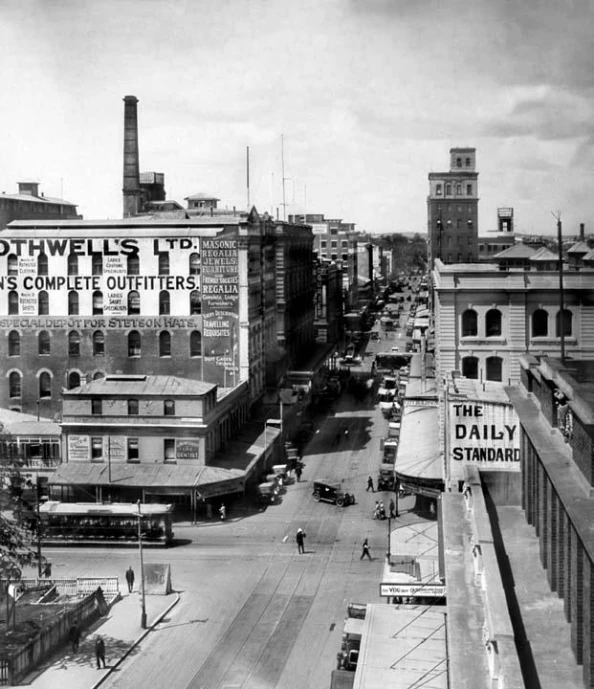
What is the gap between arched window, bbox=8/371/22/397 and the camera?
229 ft

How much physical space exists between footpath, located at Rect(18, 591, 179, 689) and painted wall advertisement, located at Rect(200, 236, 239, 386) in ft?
89.5

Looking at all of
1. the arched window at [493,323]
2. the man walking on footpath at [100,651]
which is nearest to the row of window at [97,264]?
the arched window at [493,323]

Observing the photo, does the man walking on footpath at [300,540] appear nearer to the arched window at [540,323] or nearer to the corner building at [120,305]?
the arched window at [540,323]

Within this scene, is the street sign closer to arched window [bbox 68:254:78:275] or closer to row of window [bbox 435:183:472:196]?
arched window [bbox 68:254:78:275]

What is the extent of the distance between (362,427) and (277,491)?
858 inches

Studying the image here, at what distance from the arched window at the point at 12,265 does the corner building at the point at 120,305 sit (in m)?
0.07

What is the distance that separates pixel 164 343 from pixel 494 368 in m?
25.4

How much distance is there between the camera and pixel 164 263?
67.9 meters

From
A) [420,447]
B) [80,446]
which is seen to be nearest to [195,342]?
[80,446]

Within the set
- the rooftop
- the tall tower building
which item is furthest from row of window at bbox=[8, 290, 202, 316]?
the tall tower building

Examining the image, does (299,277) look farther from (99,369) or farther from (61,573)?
(61,573)

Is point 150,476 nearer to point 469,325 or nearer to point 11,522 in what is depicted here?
point 11,522

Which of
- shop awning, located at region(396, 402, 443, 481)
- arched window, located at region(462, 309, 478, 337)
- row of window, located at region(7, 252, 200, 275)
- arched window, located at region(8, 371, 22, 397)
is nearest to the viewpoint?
shop awning, located at region(396, 402, 443, 481)

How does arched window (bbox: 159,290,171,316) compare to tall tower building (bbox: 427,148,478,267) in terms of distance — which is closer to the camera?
arched window (bbox: 159,290,171,316)
